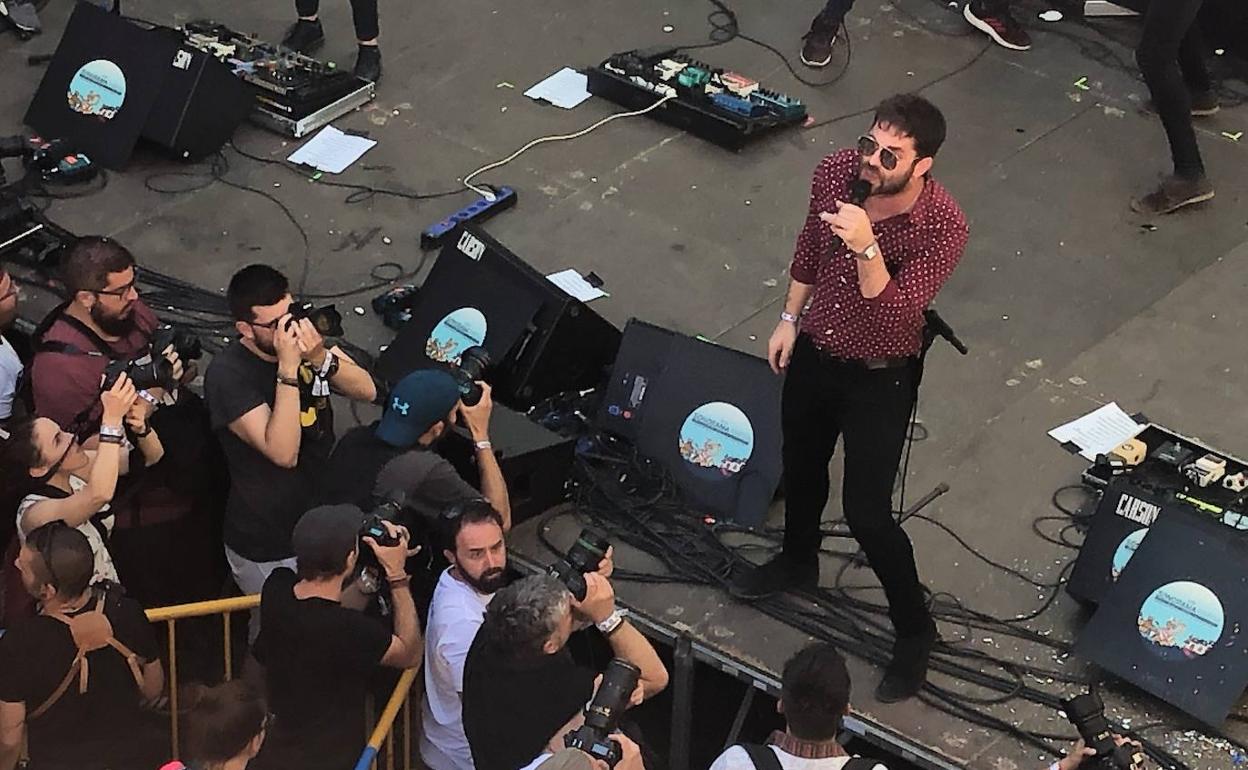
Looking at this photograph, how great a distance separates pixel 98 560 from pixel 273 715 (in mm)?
614

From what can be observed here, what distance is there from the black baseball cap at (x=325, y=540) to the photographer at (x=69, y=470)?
0.58m

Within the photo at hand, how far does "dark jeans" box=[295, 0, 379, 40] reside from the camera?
22.9 feet

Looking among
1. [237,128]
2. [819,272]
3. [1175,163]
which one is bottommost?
[237,128]

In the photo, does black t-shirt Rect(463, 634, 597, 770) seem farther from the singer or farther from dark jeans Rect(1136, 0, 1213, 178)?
dark jeans Rect(1136, 0, 1213, 178)

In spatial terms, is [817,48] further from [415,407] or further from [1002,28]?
[415,407]

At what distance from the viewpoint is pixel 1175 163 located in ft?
20.5

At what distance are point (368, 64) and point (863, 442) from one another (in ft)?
12.5

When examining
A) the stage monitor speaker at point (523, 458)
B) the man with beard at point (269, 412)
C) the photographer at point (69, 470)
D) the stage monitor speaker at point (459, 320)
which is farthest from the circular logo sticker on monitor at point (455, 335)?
the photographer at point (69, 470)

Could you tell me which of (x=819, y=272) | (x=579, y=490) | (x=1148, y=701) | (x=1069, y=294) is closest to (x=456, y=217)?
(x=579, y=490)

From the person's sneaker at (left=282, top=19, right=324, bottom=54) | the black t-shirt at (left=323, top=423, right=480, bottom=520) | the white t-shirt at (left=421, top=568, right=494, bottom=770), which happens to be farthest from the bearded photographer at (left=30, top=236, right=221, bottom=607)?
the person's sneaker at (left=282, top=19, right=324, bottom=54)

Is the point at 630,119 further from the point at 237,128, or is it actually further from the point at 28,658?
the point at 28,658

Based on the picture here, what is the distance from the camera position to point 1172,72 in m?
6.01

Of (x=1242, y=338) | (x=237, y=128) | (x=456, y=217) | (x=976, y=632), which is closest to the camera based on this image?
(x=976, y=632)

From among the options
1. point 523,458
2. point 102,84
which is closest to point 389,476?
point 523,458
